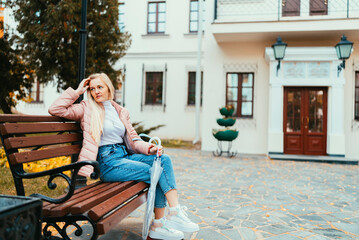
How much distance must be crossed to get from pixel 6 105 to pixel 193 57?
8.94 metres

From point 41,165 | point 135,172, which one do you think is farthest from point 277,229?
point 41,165

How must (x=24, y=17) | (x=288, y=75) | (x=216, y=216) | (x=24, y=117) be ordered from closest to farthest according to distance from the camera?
(x=24, y=117) → (x=216, y=216) → (x=24, y=17) → (x=288, y=75)

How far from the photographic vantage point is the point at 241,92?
1159 centimetres

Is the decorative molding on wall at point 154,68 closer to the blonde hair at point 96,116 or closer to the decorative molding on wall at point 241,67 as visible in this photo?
the decorative molding on wall at point 241,67

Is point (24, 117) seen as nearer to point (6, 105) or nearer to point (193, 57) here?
point (6, 105)

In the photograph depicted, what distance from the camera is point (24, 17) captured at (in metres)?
9.86

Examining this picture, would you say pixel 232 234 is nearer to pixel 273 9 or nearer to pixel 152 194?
pixel 152 194

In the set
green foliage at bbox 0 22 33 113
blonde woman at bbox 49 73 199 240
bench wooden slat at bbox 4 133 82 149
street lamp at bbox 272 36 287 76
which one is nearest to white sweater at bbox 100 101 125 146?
blonde woman at bbox 49 73 199 240

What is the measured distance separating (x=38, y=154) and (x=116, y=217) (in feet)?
2.64

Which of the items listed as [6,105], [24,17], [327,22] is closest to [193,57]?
[327,22]

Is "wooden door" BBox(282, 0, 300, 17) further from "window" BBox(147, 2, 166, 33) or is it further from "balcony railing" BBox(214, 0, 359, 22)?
"window" BBox(147, 2, 166, 33)

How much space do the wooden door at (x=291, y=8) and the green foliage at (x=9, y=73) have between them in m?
8.33

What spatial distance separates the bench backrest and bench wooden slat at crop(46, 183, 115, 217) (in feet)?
1.31

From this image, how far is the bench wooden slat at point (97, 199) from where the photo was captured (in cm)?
206
